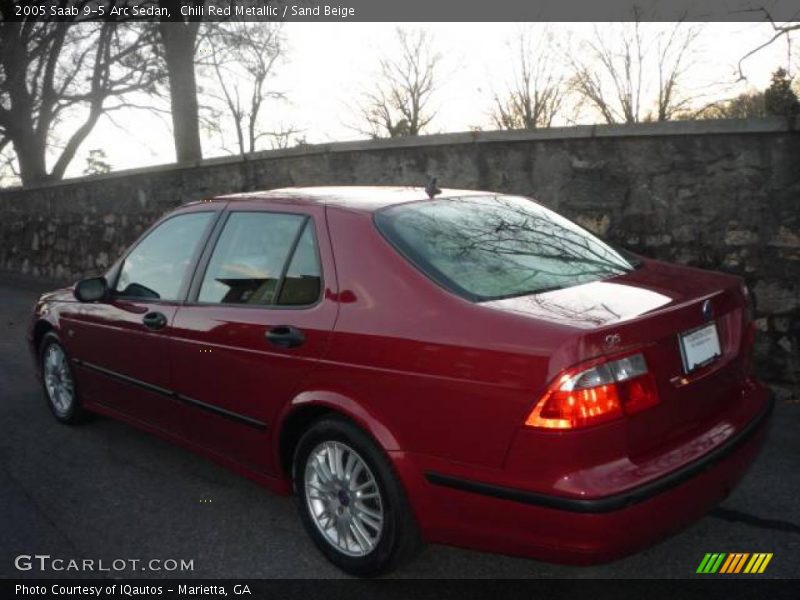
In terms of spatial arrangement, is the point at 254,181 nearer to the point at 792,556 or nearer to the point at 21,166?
the point at 792,556

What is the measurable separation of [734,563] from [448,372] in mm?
1470

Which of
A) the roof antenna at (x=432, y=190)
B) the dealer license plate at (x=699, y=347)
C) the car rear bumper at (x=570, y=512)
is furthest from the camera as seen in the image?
the roof antenna at (x=432, y=190)

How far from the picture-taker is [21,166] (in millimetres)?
23812

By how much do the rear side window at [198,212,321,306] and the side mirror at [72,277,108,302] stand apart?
1005 mm

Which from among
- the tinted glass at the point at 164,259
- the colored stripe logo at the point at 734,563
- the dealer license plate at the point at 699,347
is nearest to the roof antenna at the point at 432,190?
the tinted glass at the point at 164,259

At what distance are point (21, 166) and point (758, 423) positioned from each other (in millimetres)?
25366

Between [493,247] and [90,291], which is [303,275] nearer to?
[493,247]

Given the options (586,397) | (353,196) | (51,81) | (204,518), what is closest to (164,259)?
(353,196)

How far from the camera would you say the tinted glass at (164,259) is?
3.88m

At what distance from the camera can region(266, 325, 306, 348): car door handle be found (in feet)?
9.99

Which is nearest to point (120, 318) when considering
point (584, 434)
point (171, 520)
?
point (171, 520)

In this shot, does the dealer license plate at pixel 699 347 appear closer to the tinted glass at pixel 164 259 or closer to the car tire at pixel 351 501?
the car tire at pixel 351 501

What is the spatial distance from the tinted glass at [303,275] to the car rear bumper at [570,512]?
87cm

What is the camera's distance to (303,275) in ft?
10.4
